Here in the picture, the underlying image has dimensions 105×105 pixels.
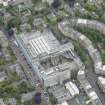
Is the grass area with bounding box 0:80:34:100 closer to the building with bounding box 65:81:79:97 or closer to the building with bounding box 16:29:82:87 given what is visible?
the building with bounding box 16:29:82:87

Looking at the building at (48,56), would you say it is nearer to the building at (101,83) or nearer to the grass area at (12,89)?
the grass area at (12,89)

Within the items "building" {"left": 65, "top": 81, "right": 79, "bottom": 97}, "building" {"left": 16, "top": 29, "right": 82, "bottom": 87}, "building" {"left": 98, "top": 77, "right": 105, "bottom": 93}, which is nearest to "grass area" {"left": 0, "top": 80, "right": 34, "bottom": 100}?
"building" {"left": 16, "top": 29, "right": 82, "bottom": 87}

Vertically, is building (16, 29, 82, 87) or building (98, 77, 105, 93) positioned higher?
building (16, 29, 82, 87)

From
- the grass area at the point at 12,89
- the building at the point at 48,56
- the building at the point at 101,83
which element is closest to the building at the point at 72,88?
the building at the point at 48,56

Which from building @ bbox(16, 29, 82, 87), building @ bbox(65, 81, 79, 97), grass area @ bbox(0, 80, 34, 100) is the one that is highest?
building @ bbox(16, 29, 82, 87)

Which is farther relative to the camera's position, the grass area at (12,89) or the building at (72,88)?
the grass area at (12,89)

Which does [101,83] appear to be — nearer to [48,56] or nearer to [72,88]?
[72,88]

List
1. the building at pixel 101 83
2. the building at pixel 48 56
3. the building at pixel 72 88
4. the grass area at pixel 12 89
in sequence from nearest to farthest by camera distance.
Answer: the building at pixel 72 88 < the grass area at pixel 12 89 < the building at pixel 101 83 < the building at pixel 48 56

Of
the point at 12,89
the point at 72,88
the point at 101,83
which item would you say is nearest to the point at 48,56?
the point at 72,88
